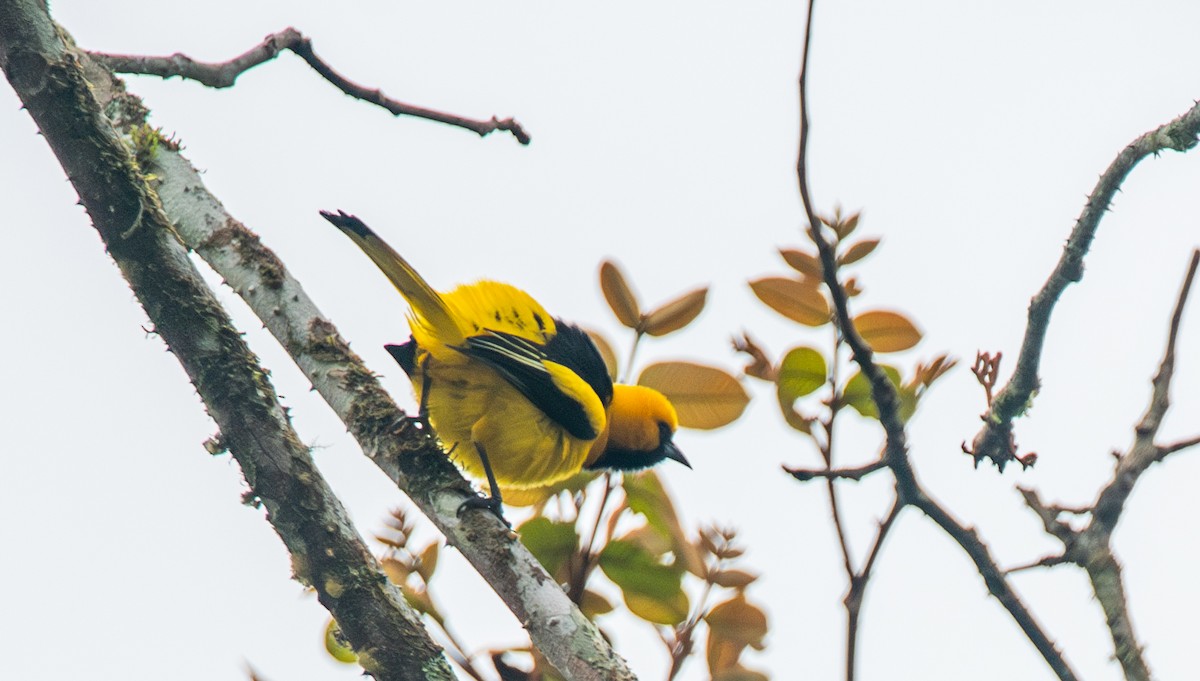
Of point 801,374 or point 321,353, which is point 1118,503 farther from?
point 321,353

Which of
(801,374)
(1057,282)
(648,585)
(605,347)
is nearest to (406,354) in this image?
(605,347)

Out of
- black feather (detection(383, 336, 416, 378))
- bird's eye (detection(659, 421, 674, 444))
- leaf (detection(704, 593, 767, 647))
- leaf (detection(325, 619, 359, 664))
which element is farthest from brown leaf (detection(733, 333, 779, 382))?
bird's eye (detection(659, 421, 674, 444))

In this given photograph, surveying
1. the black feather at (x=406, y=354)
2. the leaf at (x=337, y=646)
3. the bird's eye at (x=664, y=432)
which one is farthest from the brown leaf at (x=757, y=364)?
the bird's eye at (x=664, y=432)

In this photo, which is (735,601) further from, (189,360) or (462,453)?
(462,453)

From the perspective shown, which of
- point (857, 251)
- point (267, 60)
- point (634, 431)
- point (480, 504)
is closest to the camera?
point (857, 251)

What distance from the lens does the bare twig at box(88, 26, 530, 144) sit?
10.6 ft

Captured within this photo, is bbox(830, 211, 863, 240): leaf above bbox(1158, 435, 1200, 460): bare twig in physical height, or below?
above

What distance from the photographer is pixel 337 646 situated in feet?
9.02

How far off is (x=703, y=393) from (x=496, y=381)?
1273mm

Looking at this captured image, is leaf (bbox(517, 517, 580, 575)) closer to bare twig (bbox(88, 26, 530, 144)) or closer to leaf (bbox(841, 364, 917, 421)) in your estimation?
leaf (bbox(841, 364, 917, 421))

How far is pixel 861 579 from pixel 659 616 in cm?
78

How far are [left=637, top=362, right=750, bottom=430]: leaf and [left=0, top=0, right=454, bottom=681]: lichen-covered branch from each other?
3.03 ft

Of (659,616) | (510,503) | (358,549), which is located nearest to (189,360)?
(358,549)

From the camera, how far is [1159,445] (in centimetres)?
192
